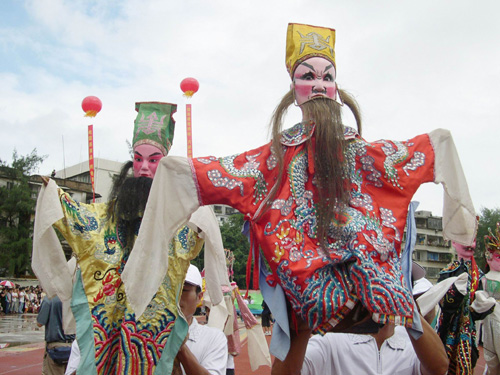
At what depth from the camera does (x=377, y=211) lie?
2207 millimetres

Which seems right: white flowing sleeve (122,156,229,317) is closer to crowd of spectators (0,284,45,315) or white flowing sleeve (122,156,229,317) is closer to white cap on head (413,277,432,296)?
white cap on head (413,277,432,296)

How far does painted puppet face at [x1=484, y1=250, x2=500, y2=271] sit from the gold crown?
455 cm

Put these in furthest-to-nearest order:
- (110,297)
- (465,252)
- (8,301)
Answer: (8,301) < (465,252) < (110,297)

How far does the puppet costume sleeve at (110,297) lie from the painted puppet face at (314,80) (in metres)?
1.25

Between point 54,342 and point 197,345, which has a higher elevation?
point 197,345

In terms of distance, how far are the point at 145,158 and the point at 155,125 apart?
29 centimetres

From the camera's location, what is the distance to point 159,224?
2.40 metres

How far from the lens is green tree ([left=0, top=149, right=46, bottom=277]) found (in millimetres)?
31141

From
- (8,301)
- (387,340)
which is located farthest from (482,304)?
(8,301)

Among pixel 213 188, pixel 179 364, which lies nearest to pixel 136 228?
pixel 179 364

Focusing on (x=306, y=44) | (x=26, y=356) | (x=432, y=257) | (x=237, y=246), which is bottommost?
(x=432, y=257)

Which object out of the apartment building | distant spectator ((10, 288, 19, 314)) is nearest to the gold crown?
distant spectator ((10, 288, 19, 314))

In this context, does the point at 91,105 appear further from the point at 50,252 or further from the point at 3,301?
the point at 3,301

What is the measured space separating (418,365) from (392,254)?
0.83 meters
